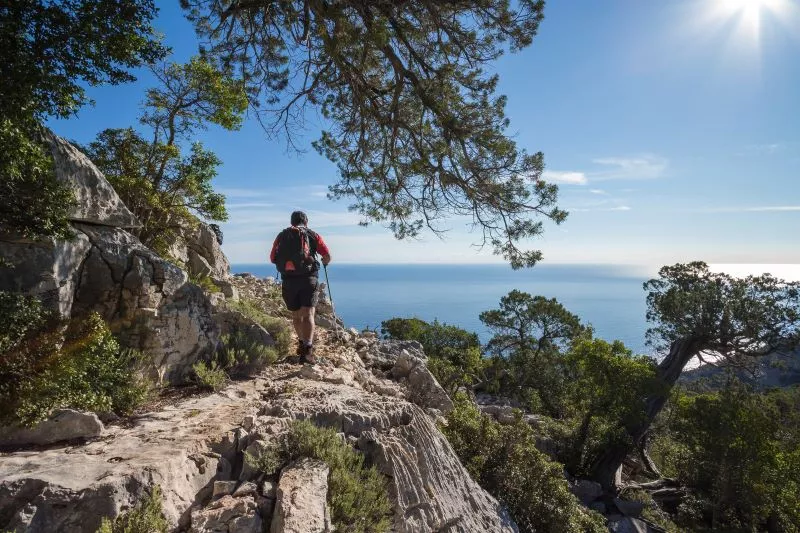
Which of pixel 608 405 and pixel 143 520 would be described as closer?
pixel 143 520

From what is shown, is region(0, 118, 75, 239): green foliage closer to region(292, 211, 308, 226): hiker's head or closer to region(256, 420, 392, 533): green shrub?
region(256, 420, 392, 533): green shrub

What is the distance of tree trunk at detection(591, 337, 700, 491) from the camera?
16516 mm

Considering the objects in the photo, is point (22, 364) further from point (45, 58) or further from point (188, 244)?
point (188, 244)

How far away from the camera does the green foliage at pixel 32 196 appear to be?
3.84 m

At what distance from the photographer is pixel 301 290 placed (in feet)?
25.2

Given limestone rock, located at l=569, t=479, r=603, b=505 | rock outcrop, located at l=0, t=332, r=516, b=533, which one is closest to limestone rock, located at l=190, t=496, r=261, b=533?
rock outcrop, located at l=0, t=332, r=516, b=533

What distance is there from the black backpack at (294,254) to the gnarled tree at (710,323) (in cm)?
1616

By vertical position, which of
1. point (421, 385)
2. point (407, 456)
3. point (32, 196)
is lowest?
point (421, 385)

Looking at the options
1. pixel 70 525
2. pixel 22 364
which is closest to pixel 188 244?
pixel 22 364

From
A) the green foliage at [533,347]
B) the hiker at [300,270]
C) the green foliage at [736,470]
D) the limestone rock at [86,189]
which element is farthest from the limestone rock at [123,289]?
the green foliage at [736,470]

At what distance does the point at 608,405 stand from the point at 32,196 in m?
19.9

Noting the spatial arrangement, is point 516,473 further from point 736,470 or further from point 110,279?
point 736,470

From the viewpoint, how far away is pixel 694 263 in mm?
19500

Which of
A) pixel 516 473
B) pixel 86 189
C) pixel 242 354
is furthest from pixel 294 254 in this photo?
pixel 516 473
